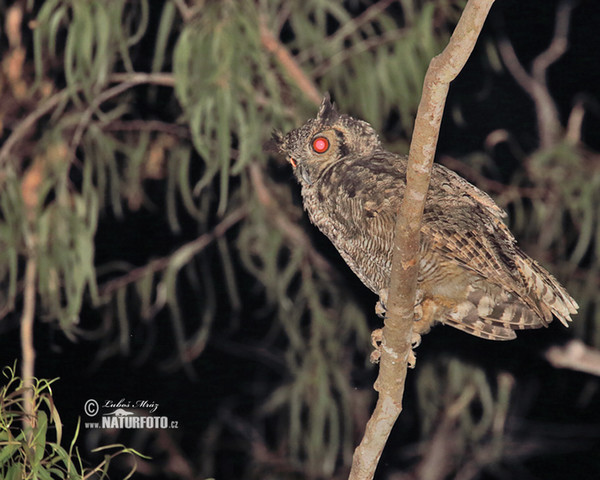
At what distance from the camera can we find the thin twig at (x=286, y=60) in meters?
2.46

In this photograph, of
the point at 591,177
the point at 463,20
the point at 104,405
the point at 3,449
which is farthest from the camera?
the point at 591,177

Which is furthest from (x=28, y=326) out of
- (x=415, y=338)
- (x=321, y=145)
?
(x=415, y=338)

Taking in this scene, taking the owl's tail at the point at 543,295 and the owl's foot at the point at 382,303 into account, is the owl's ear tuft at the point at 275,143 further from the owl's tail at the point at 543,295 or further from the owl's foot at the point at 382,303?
the owl's tail at the point at 543,295

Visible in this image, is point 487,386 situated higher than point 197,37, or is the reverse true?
point 197,37

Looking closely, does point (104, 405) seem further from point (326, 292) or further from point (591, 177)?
point (591, 177)

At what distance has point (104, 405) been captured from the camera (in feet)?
7.23

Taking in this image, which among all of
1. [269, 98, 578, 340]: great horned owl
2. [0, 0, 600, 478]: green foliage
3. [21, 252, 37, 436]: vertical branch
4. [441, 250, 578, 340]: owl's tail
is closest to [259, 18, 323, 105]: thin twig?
[0, 0, 600, 478]: green foliage

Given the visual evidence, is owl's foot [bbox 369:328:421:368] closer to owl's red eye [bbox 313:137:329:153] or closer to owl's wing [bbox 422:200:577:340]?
owl's wing [bbox 422:200:577:340]

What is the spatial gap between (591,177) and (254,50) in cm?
104

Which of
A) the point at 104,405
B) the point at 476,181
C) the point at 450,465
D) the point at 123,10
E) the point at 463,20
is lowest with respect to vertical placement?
the point at 450,465

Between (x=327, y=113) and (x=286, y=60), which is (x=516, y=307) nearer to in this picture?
(x=327, y=113)

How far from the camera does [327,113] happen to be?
172cm

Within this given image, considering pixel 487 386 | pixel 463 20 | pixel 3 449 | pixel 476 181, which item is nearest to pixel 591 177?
pixel 476 181

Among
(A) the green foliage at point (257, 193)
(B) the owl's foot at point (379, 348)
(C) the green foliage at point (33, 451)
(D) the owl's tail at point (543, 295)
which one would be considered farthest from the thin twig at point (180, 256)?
(D) the owl's tail at point (543, 295)
